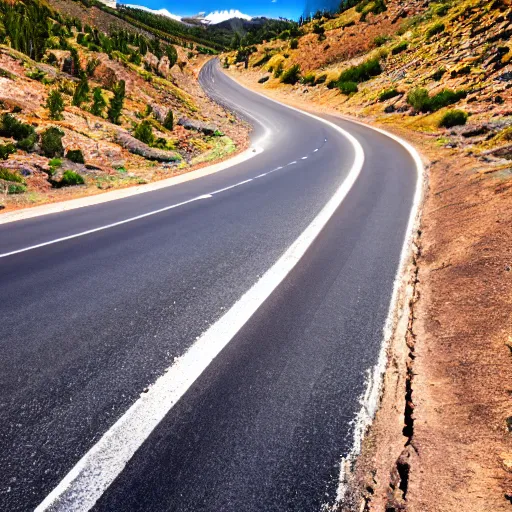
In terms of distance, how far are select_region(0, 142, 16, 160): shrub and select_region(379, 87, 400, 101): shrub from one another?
25592 millimetres

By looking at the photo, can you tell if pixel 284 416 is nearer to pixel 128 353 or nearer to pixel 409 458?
pixel 409 458

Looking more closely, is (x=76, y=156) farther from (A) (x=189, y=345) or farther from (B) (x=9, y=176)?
(A) (x=189, y=345)

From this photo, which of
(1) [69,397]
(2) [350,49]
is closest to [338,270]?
(1) [69,397]

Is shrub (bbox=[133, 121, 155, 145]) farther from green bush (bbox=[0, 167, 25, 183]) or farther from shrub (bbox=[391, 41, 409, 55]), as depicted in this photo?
shrub (bbox=[391, 41, 409, 55])

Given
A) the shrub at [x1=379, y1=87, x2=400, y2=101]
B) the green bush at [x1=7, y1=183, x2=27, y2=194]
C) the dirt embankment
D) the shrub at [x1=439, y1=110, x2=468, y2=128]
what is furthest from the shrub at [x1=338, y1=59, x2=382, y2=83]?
the green bush at [x1=7, y1=183, x2=27, y2=194]

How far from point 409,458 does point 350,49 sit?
1917 inches

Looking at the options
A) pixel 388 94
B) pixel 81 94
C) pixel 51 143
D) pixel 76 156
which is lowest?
pixel 76 156

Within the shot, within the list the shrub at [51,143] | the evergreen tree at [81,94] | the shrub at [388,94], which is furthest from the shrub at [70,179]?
the shrub at [388,94]

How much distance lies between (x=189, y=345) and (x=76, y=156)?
12069 mm

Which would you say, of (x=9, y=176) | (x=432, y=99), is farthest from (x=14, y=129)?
(x=432, y=99)

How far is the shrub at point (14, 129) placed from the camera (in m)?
12.2

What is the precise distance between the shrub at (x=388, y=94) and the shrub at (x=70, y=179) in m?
24.4

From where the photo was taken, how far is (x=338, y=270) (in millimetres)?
4809

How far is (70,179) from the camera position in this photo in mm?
10922
